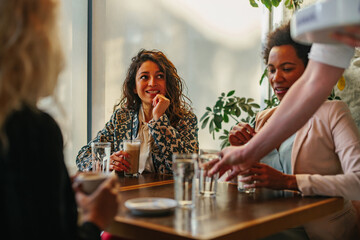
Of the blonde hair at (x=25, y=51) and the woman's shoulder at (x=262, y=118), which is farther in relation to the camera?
the woman's shoulder at (x=262, y=118)

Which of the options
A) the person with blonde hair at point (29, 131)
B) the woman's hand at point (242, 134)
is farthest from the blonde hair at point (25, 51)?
the woman's hand at point (242, 134)

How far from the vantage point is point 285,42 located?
2.24m

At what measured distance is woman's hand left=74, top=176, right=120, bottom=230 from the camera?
1.12 meters

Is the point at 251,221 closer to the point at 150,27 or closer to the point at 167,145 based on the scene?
the point at 167,145

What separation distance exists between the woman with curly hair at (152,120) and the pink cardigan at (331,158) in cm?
83

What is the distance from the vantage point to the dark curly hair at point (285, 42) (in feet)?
7.22

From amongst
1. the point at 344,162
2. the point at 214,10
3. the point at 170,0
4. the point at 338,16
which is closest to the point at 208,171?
the point at 344,162

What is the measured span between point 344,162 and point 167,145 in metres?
1.05

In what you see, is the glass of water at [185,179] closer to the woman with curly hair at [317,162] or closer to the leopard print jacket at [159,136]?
the woman with curly hair at [317,162]

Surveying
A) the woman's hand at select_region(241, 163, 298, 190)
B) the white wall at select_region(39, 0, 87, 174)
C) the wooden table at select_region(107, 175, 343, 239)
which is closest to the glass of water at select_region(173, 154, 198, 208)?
the wooden table at select_region(107, 175, 343, 239)

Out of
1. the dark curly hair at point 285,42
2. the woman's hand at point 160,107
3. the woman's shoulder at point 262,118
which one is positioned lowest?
the woman's shoulder at point 262,118

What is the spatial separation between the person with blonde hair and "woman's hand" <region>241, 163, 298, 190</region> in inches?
35.5

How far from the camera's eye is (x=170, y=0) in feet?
13.1

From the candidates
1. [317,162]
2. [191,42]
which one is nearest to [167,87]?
[191,42]
